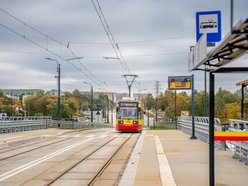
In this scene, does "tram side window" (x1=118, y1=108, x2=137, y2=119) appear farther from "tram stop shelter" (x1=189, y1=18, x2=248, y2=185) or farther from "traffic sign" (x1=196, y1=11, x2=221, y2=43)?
"tram stop shelter" (x1=189, y1=18, x2=248, y2=185)

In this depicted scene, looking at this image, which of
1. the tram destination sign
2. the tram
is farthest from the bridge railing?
the tram destination sign

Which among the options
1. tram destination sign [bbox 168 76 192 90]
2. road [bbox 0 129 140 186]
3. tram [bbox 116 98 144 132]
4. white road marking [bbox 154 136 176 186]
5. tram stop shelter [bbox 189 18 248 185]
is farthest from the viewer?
tram destination sign [bbox 168 76 192 90]

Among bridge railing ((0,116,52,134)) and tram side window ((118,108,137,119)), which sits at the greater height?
tram side window ((118,108,137,119))

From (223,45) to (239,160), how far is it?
9022 millimetres

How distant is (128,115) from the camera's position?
39.8m

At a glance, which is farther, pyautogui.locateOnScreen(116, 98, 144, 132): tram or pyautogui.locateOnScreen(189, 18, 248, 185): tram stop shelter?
pyautogui.locateOnScreen(116, 98, 144, 132): tram

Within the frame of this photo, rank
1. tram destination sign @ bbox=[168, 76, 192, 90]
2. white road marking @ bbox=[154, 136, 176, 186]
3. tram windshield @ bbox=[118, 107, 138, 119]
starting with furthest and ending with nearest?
tram destination sign @ bbox=[168, 76, 192, 90] < tram windshield @ bbox=[118, 107, 138, 119] < white road marking @ bbox=[154, 136, 176, 186]

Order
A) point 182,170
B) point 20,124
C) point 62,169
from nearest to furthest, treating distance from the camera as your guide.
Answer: point 182,170 → point 62,169 → point 20,124

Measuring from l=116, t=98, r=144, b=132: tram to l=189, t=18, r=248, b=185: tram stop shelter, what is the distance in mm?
31354

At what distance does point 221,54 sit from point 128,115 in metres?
33.3

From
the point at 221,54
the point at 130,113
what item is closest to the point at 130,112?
the point at 130,113

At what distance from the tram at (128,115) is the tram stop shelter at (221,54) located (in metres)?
31.4

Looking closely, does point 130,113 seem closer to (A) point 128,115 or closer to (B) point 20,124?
(A) point 128,115

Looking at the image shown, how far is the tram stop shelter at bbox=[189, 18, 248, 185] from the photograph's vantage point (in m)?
5.04
